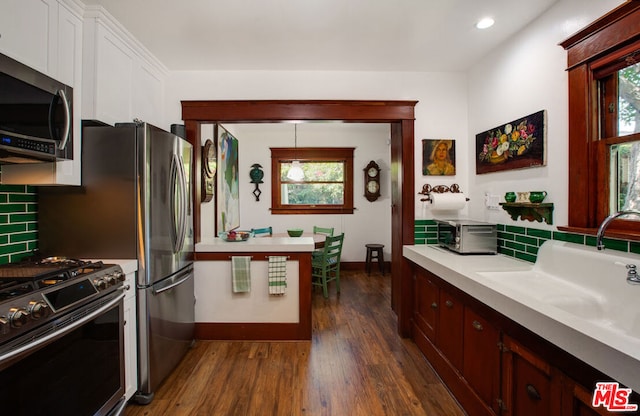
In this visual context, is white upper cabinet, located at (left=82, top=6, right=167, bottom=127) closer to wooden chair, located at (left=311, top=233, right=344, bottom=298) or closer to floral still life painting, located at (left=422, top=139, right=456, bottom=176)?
wooden chair, located at (left=311, top=233, right=344, bottom=298)

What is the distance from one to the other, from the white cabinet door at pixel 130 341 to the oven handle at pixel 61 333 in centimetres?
16

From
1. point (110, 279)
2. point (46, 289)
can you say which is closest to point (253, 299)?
point (110, 279)

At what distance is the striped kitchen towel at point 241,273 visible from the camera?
268cm

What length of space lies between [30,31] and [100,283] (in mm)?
1339

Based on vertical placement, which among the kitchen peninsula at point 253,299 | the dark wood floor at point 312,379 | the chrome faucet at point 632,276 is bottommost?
the dark wood floor at point 312,379

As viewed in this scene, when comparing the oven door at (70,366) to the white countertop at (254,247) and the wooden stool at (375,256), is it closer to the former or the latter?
the white countertop at (254,247)

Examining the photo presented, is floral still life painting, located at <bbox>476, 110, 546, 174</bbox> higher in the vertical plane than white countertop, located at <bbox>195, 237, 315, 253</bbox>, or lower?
higher

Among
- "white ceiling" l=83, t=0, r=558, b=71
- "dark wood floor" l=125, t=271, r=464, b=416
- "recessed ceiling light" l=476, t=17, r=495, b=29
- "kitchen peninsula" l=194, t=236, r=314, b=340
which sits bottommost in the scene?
"dark wood floor" l=125, t=271, r=464, b=416

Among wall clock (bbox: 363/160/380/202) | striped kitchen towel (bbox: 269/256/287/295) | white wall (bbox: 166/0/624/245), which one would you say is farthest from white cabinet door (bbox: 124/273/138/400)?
wall clock (bbox: 363/160/380/202)

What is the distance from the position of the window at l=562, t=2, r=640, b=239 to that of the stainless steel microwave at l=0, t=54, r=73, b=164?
285 centimetres

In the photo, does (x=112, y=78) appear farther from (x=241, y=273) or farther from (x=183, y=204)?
(x=241, y=273)

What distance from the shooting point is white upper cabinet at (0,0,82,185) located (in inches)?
55.4

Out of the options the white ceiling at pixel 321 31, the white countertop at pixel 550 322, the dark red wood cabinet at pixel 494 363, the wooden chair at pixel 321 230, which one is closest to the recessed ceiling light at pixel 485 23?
the white ceiling at pixel 321 31

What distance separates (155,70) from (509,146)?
119 inches
